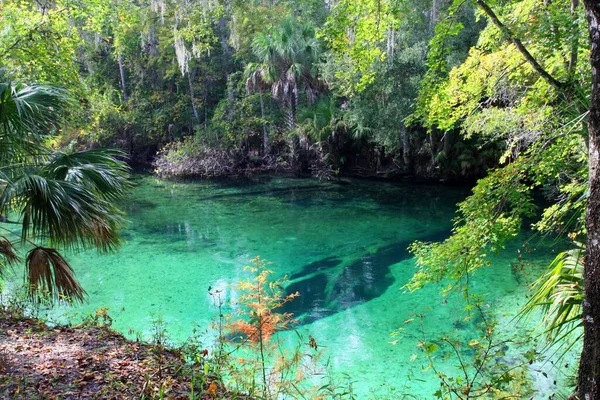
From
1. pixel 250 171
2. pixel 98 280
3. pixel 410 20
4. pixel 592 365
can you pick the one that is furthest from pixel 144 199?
pixel 592 365

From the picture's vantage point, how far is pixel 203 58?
26.6 meters

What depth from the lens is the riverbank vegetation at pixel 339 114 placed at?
4.24 m

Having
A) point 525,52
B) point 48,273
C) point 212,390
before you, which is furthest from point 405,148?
point 212,390

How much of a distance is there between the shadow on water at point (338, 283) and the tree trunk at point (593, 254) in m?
5.25

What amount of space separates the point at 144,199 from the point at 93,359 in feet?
49.3

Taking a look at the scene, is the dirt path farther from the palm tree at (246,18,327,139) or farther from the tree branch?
the palm tree at (246,18,327,139)

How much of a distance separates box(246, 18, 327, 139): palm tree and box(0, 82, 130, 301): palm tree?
15966mm

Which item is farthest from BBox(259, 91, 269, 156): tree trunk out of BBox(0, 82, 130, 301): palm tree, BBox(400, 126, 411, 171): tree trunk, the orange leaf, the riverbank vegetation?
the orange leaf

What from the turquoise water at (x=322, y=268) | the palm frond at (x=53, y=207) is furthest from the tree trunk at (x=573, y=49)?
the palm frond at (x=53, y=207)

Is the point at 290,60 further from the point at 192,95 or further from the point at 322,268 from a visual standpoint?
the point at 322,268

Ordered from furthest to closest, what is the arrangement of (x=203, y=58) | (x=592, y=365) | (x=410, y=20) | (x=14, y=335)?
(x=203, y=58)
(x=410, y=20)
(x=14, y=335)
(x=592, y=365)

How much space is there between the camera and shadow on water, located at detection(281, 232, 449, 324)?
7730 millimetres

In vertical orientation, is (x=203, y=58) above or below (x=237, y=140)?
above

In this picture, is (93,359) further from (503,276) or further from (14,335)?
(503,276)
